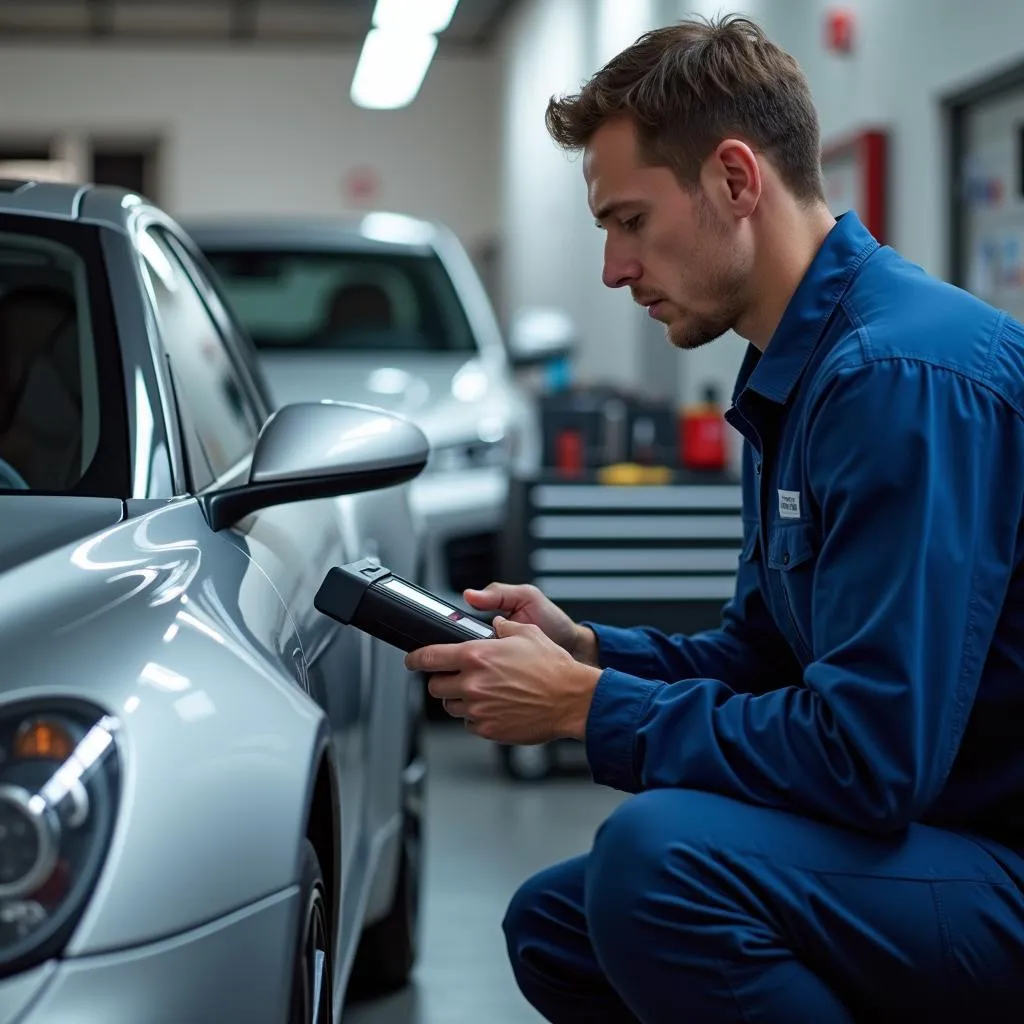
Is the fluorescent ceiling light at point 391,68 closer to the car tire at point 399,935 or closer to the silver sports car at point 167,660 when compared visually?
the car tire at point 399,935

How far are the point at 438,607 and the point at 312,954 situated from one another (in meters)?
0.36

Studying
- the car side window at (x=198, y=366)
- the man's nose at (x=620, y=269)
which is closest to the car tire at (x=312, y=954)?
the car side window at (x=198, y=366)

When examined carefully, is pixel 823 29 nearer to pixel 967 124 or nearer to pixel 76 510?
pixel 967 124

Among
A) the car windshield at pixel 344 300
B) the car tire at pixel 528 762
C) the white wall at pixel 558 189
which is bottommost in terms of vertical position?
the car tire at pixel 528 762

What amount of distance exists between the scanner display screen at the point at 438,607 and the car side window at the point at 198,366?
0.28m

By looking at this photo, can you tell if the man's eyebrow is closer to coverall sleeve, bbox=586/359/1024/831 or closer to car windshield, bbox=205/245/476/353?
coverall sleeve, bbox=586/359/1024/831

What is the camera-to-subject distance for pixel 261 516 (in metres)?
1.87

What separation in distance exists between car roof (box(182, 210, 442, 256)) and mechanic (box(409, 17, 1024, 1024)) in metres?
4.29

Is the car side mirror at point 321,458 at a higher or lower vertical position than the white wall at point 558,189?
lower

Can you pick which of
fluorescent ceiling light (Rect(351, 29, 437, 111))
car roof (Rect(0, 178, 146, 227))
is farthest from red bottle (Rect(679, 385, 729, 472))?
fluorescent ceiling light (Rect(351, 29, 437, 111))

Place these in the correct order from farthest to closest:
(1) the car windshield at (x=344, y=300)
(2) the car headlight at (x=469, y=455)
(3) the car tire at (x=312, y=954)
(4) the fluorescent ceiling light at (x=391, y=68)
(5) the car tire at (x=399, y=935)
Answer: (4) the fluorescent ceiling light at (x=391, y=68), (1) the car windshield at (x=344, y=300), (2) the car headlight at (x=469, y=455), (5) the car tire at (x=399, y=935), (3) the car tire at (x=312, y=954)

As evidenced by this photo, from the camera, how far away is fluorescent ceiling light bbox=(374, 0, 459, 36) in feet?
34.4

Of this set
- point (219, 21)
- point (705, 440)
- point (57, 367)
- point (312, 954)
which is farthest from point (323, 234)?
point (219, 21)

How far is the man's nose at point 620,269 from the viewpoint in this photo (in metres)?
1.67
